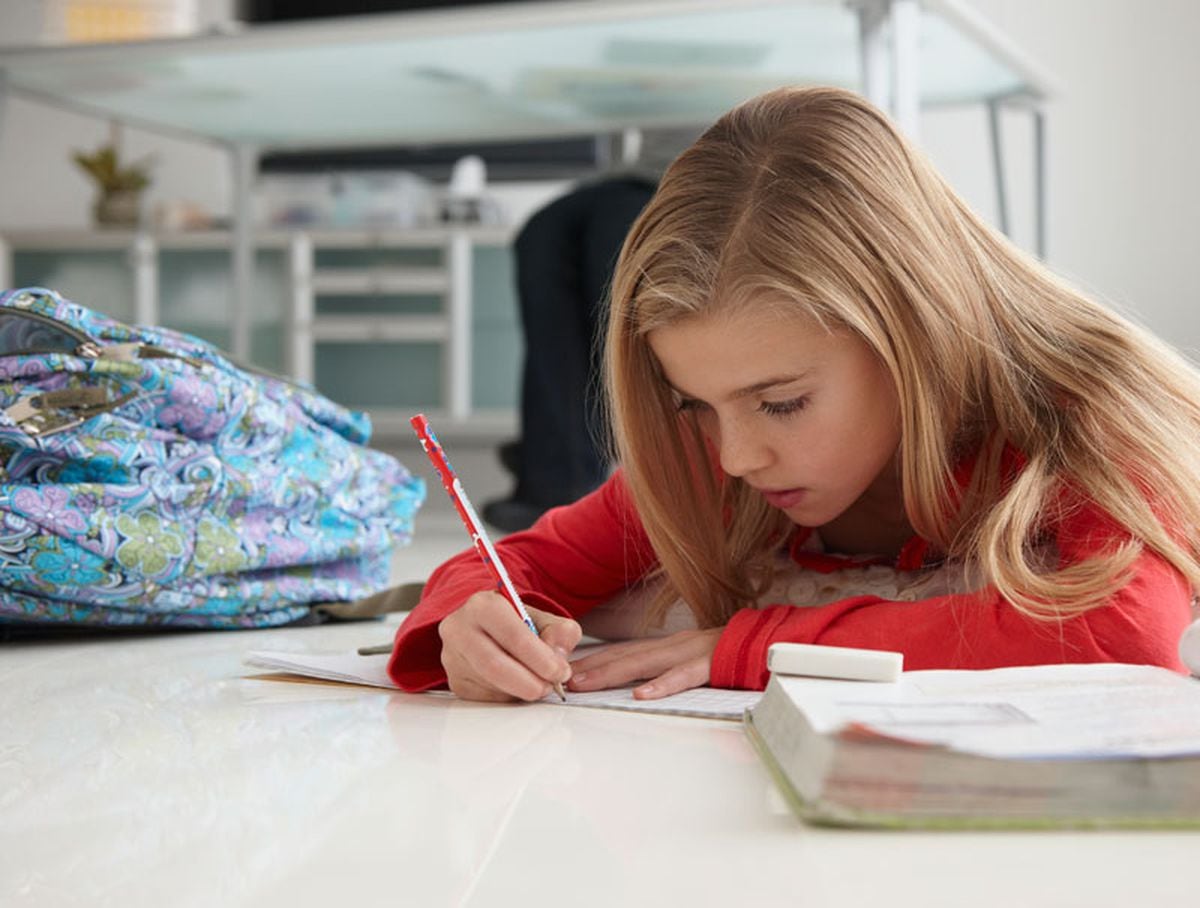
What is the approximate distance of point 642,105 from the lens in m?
2.64

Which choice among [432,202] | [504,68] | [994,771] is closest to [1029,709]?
[994,771]

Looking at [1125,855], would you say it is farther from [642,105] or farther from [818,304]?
[642,105]

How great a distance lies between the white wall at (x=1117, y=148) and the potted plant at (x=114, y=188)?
2.94 feet

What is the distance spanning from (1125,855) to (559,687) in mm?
429

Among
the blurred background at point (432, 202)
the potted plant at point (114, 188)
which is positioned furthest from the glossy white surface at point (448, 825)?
the potted plant at point (114, 188)

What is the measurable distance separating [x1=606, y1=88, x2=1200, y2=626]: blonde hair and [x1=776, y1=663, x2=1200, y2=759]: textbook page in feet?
0.51

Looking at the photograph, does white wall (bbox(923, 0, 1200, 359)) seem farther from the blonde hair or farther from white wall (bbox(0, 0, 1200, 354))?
the blonde hair

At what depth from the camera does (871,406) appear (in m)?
0.97

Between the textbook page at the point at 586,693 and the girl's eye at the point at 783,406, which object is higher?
the girl's eye at the point at 783,406

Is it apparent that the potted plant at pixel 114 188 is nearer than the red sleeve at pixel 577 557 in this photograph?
No

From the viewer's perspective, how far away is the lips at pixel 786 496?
0.99 metres

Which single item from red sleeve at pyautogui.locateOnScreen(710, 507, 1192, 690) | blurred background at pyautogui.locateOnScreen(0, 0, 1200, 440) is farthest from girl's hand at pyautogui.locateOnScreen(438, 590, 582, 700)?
blurred background at pyautogui.locateOnScreen(0, 0, 1200, 440)

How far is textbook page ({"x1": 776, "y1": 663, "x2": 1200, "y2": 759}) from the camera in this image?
56 centimetres

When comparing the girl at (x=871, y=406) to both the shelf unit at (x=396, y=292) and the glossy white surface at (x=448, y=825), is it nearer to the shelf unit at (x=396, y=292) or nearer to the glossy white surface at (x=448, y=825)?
the glossy white surface at (x=448, y=825)
